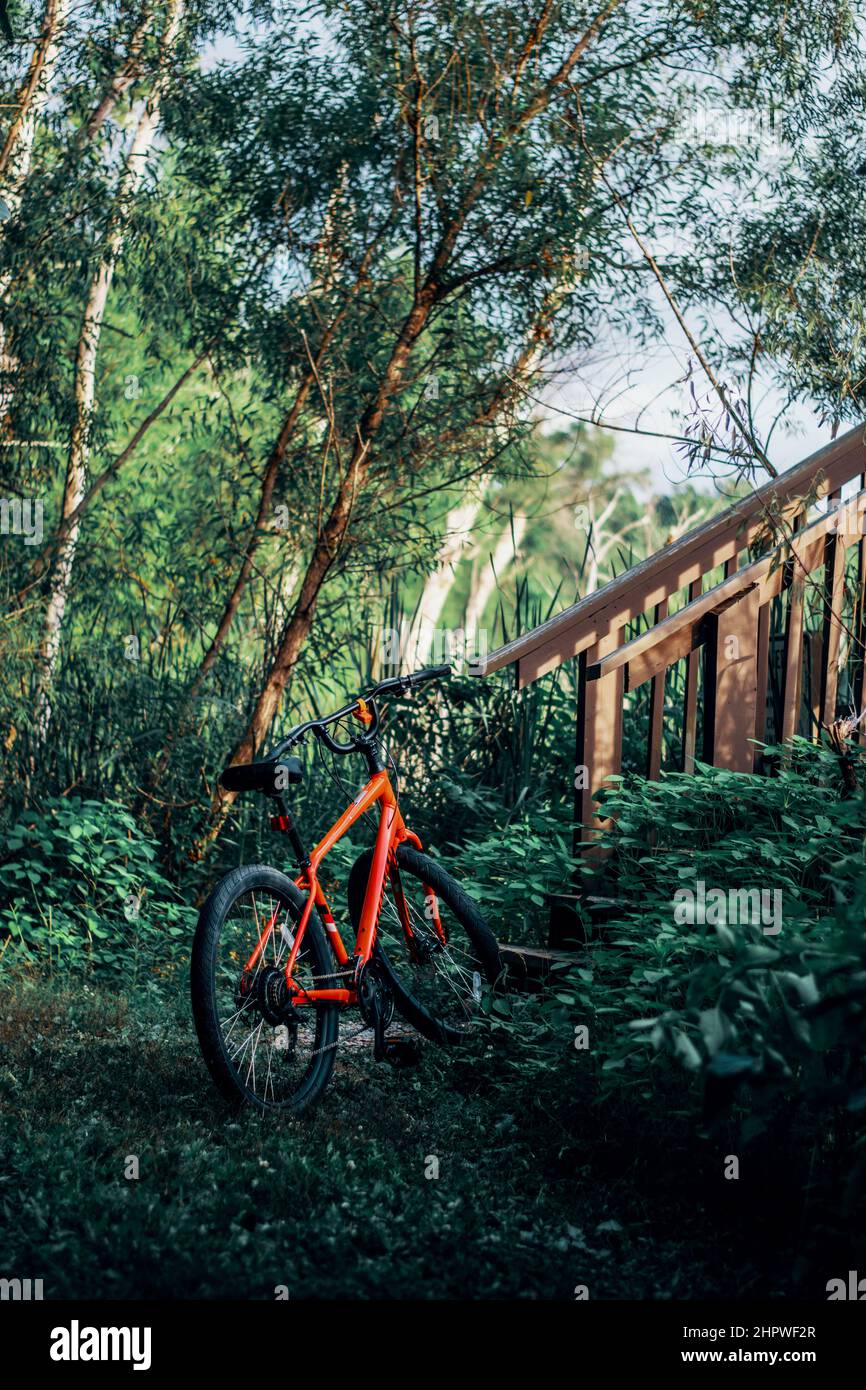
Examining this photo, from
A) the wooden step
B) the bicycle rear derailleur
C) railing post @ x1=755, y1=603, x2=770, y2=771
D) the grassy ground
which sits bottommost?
the grassy ground

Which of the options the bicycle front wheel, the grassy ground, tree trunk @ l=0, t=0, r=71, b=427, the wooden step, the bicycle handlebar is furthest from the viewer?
tree trunk @ l=0, t=0, r=71, b=427

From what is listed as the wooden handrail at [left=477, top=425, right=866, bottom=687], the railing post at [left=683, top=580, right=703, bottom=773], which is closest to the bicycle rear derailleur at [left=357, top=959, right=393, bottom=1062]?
the wooden handrail at [left=477, top=425, right=866, bottom=687]

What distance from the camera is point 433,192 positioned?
6.86 meters

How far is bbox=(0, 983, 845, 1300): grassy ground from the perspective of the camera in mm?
2760

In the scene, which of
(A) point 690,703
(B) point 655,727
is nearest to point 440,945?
(B) point 655,727

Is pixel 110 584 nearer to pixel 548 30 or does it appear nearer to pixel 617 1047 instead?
pixel 548 30

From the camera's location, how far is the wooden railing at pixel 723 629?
460cm

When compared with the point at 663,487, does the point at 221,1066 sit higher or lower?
lower

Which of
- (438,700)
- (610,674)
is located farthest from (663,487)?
(610,674)

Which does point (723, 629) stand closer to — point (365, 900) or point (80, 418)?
point (365, 900)

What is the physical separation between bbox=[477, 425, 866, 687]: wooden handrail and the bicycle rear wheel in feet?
4.20

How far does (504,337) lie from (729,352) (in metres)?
1.56

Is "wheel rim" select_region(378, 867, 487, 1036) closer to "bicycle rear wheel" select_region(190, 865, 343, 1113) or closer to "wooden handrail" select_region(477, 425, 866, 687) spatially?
"bicycle rear wheel" select_region(190, 865, 343, 1113)

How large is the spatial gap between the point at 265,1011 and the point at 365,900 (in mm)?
543
